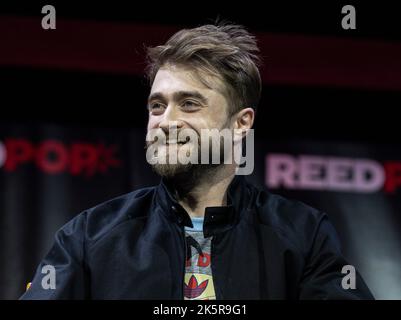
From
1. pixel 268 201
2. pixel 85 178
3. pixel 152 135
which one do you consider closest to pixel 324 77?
pixel 85 178

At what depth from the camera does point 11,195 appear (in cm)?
303

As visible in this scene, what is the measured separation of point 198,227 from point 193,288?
0.19m

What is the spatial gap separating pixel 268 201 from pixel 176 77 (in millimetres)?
462

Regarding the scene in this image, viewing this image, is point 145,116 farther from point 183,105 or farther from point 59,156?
point 183,105

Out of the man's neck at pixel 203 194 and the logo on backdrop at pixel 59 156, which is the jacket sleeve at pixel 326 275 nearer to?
the man's neck at pixel 203 194

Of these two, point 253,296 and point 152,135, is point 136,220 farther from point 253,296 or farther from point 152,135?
point 253,296

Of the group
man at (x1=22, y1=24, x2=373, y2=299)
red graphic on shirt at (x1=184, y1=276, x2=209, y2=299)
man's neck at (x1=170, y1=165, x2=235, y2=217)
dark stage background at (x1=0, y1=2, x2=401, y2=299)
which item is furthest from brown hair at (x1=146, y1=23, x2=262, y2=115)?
dark stage background at (x1=0, y1=2, x2=401, y2=299)

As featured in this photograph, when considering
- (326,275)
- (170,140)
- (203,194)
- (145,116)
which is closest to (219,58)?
(170,140)

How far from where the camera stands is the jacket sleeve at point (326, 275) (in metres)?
1.83

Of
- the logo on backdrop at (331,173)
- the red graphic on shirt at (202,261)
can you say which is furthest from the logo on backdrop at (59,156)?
the red graphic on shirt at (202,261)

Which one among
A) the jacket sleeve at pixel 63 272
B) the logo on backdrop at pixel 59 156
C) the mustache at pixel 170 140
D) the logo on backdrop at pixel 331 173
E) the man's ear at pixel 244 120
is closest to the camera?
the jacket sleeve at pixel 63 272

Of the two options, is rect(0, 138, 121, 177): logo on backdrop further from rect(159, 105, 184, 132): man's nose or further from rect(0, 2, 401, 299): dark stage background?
rect(159, 105, 184, 132): man's nose

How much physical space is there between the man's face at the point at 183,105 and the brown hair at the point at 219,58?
3 centimetres

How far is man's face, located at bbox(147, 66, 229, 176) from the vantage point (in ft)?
6.29
